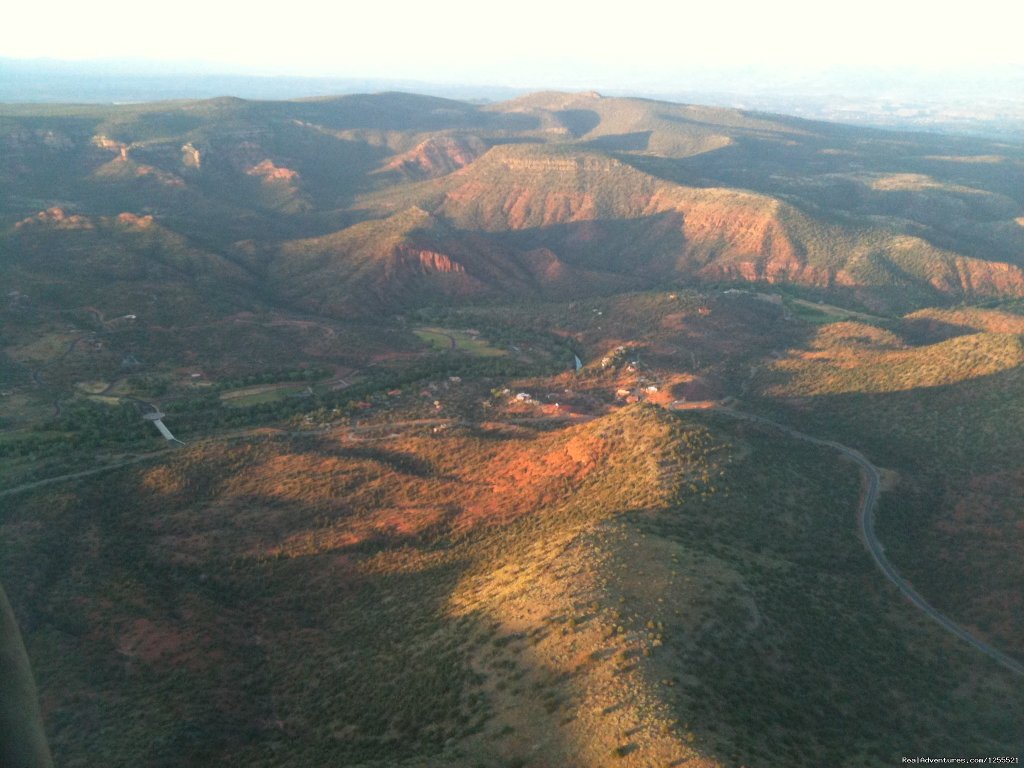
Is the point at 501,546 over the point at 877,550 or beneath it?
over

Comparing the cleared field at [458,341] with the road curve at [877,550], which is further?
the cleared field at [458,341]

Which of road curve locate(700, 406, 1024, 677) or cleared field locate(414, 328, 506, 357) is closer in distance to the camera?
road curve locate(700, 406, 1024, 677)

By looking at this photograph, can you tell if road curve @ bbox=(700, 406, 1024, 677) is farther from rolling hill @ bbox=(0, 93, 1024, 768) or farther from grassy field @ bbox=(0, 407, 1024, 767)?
grassy field @ bbox=(0, 407, 1024, 767)

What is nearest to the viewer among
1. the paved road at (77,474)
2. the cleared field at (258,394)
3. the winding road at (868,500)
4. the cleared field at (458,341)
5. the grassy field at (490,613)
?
the grassy field at (490,613)

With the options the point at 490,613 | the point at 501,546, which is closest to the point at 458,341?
the point at 501,546

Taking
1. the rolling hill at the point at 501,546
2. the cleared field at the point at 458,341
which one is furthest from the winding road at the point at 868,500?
the cleared field at the point at 458,341

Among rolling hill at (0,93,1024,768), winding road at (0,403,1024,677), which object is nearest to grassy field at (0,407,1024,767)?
rolling hill at (0,93,1024,768)

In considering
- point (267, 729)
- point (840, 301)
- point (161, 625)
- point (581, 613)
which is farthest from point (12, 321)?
point (840, 301)

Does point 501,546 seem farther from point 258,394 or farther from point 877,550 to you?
point 258,394

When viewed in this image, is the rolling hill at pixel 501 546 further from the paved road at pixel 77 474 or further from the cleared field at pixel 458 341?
the cleared field at pixel 458 341
